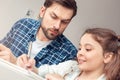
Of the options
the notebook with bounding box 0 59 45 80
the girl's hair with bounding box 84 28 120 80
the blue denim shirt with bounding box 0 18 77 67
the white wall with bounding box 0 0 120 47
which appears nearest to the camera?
the notebook with bounding box 0 59 45 80

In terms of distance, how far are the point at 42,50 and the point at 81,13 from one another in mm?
702

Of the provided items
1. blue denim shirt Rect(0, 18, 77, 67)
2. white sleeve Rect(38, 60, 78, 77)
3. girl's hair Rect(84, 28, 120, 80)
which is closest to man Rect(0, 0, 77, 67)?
blue denim shirt Rect(0, 18, 77, 67)

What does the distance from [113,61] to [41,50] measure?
0.34 meters

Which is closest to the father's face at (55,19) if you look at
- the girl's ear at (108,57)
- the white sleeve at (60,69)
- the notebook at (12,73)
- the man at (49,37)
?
the man at (49,37)

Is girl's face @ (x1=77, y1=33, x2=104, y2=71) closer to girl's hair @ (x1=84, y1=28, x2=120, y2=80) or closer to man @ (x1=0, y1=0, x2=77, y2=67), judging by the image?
girl's hair @ (x1=84, y1=28, x2=120, y2=80)

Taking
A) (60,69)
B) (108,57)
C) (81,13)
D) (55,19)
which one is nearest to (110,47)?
(108,57)

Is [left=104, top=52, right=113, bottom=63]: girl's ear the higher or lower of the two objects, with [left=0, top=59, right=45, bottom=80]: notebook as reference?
lower

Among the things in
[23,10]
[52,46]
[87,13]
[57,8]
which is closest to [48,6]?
[57,8]

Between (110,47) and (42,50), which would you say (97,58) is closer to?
(110,47)

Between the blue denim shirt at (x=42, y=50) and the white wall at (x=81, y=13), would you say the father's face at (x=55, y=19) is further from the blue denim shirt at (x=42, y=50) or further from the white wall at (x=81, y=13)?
the white wall at (x=81, y=13)

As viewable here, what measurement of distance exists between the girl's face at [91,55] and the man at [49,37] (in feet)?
0.71

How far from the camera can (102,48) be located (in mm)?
815

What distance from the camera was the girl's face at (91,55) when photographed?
2.66ft

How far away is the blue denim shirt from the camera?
103 centimetres
